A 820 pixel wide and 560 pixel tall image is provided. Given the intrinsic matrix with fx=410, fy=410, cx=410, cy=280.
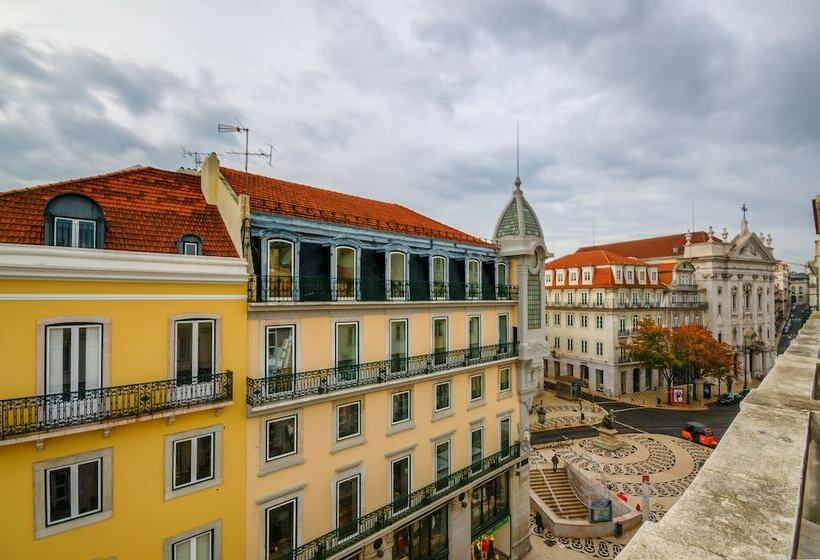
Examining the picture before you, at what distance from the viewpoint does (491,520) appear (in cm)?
2344

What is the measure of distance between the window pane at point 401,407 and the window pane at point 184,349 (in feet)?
29.2

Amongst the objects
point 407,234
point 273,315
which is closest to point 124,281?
point 273,315

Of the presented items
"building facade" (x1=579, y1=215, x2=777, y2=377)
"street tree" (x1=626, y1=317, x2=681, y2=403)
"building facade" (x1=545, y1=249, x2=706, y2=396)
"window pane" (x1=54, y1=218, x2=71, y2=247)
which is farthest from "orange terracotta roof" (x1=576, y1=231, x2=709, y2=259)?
"window pane" (x1=54, y1=218, x2=71, y2=247)

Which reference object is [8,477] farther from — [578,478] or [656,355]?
[656,355]

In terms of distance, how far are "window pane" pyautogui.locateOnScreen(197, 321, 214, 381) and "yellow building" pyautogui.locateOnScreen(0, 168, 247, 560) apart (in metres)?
0.03

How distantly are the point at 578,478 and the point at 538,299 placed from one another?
13.1 m

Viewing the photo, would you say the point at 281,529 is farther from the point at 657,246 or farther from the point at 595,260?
the point at 657,246

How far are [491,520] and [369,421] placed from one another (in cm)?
1136

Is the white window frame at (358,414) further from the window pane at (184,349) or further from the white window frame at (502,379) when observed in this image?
the white window frame at (502,379)

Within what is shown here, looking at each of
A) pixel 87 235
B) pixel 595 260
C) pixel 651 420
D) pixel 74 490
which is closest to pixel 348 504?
pixel 74 490

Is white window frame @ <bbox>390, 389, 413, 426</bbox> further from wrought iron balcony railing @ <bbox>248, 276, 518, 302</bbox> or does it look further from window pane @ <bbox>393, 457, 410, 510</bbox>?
wrought iron balcony railing @ <bbox>248, 276, 518, 302</bbox>

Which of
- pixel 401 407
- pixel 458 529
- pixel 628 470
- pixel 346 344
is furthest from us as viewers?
pixel 628 470

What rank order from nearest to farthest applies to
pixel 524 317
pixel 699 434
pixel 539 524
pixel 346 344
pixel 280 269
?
pixel 280 269 < pixel 346 344 < pixel 524 317 < pixel 539 524 < pixel 699 434

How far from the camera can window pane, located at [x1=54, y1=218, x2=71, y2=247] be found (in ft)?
39.7
